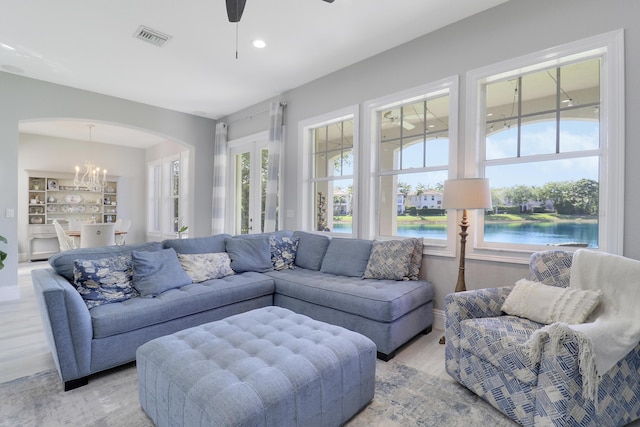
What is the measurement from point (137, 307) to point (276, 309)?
105 centimetres

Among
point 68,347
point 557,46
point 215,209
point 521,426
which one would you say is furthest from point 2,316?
point 557,46

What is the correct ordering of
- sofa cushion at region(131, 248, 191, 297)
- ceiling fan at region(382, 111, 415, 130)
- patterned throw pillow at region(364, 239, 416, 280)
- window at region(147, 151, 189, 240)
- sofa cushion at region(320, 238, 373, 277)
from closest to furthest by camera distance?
sofa cushion at region(131, 248, 191, 297) < patterned throw pillow at region(364, 239, 416, 280) < sofa cushion at region(320, 238, 373, 277) < ceiling fan at region(382, 111, 415, 130) < window at region(147, 151, 189, 240)

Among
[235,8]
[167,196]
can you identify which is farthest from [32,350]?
[167,196]

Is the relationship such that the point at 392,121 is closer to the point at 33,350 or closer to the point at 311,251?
the point at 311,251

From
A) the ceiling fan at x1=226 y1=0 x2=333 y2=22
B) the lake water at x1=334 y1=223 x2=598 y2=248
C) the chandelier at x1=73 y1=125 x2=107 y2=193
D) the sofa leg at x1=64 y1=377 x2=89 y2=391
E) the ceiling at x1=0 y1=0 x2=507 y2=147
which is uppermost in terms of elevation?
the ceiling at x1=0 y1=0 x2=507 y2=147

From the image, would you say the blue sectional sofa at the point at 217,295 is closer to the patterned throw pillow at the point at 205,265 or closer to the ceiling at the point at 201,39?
the patterned throw pillow at the point at 205,265

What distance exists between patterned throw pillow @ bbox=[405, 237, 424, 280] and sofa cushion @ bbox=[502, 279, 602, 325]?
992 millimetres

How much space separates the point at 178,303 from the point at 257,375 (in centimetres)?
144

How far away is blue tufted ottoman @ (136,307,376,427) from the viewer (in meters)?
1.28

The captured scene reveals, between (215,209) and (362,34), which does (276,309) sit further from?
(215,209)

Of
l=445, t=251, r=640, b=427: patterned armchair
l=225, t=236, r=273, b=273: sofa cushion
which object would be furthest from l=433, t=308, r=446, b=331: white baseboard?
l=225, t=236, r=273, b=273: sofa cushion

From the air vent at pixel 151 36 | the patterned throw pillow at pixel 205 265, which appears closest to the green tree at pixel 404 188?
the patterned throw pillow at pixel 205 265

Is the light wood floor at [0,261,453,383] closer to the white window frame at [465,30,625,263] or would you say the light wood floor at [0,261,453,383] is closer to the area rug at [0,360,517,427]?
the area rug at [0,360,517,427]

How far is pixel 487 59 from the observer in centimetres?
287
